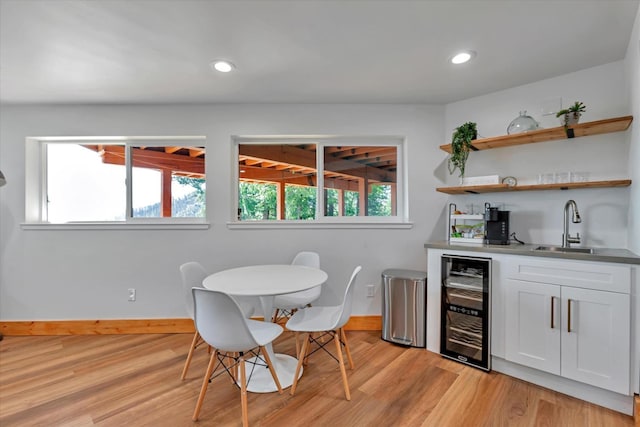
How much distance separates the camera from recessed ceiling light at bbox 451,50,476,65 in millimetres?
1928

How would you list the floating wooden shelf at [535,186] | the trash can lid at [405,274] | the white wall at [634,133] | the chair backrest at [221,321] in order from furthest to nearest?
the trash can lid at [405,274] → the floating wooden shelf at [535,186] → the white wall at [634,133] → the chair backrest at [221,321]

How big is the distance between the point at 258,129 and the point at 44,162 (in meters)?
2.41

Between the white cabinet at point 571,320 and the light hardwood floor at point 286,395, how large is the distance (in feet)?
0.70

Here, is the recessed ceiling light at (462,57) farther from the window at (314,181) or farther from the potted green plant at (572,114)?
the window at (314,181)

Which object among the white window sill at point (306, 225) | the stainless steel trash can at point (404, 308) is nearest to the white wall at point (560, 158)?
the white window sill at point (306, 225)

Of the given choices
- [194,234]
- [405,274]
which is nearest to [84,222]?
[194,234]

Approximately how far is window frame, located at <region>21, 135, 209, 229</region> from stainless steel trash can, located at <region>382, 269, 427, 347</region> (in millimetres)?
1993

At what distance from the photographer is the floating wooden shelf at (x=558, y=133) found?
6.17 feet

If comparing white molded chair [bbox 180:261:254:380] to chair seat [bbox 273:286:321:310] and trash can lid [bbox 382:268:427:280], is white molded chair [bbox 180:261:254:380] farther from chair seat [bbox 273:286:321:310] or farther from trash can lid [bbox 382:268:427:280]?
trash can lid [bbox 382:268:427:280]

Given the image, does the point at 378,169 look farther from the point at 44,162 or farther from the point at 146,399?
the point at 44,162

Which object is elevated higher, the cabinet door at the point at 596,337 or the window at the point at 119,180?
the window at the point at 119,180

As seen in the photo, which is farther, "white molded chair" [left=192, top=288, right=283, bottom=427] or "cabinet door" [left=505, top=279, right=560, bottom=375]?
"cabinet door" [left=505, top=279, right=560, bottom=375]

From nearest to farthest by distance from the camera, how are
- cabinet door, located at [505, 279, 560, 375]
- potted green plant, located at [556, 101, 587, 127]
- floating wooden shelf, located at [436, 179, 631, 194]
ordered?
cabinet door, located at [505, 279, 560, 375]
floating wooden shelf, located at [436, 179, 631, 194]
potted green plant, located at [556, 101, 587, 127]

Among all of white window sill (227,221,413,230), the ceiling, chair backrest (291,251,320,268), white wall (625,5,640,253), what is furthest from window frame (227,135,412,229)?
white wall (625,5,640,253)
